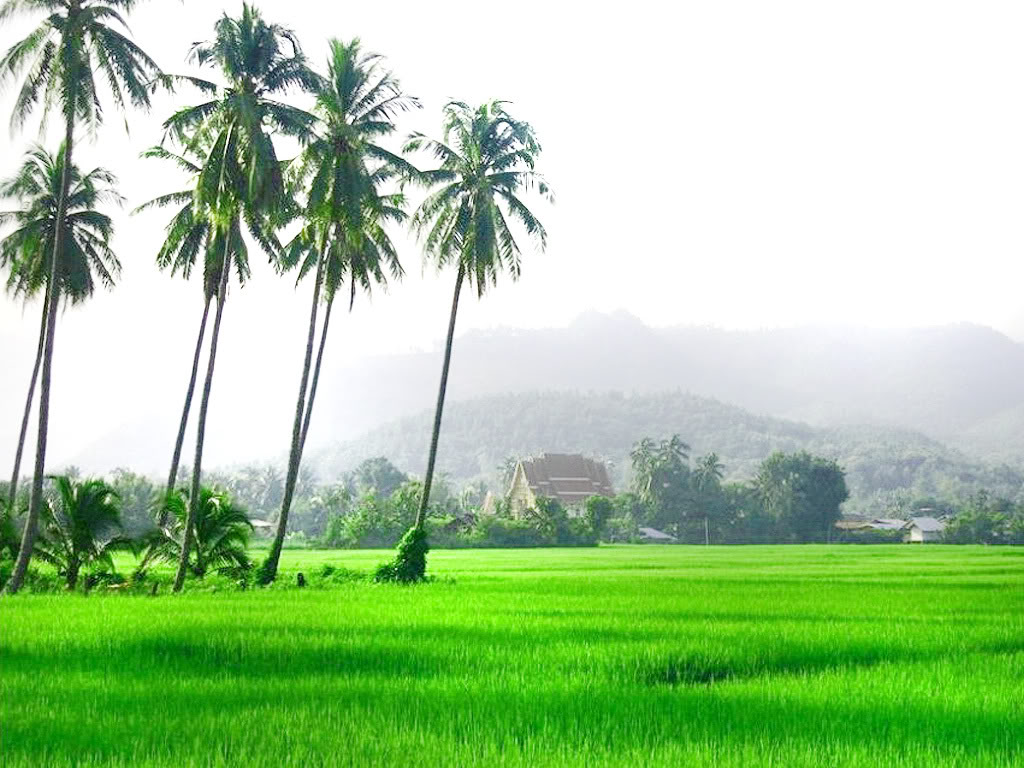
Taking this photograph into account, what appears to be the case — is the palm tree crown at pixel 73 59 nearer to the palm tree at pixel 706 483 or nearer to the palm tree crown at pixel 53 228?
the palm tree crown at pixel 53 228

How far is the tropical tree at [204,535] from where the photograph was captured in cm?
2680

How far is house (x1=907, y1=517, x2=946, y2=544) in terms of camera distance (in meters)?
106

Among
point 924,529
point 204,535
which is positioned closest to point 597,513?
point 924,529

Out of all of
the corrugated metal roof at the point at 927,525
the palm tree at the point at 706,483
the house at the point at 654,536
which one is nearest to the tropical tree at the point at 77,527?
the house at the point at 654,536

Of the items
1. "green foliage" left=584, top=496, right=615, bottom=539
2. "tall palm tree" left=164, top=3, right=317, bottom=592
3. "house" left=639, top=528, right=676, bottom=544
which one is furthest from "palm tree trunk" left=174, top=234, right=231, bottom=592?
"house" left=639, top=528, right=676, bottom=544

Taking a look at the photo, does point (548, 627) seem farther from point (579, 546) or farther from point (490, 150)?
point (579, 546)

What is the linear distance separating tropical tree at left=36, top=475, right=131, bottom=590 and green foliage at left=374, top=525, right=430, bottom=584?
744cm

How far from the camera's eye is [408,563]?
2950cm

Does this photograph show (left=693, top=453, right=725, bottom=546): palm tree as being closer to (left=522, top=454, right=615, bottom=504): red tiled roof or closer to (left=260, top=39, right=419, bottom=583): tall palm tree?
(left=522, top=454, right=615, bottom=504): red tiled roof

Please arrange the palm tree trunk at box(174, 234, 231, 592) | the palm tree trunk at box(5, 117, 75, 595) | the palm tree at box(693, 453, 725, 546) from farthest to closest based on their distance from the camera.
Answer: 1. the palm tree at box(693, 453, 725, 546)
2. the palm tree trunk at box(174, 234, 231, 592)
3. the palm tree trunk at box(5, 117, 75, 595)

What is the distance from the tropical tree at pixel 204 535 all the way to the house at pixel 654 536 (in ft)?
243

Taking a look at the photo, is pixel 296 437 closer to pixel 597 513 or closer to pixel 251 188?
pixel 251 188

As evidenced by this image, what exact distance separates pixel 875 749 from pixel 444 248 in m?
26.0

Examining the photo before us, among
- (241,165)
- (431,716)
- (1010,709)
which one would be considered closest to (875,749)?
(1010,709)
